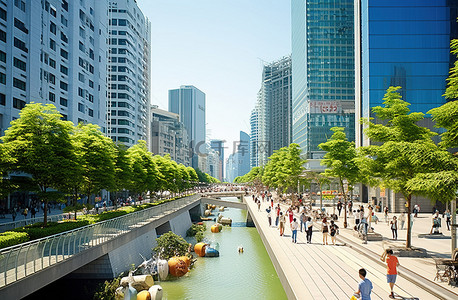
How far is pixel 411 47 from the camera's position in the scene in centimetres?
6278

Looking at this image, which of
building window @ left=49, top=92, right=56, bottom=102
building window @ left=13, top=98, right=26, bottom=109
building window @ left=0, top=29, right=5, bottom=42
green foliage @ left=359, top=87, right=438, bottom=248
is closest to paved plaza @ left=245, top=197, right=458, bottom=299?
green foliage @ left=359, top=87, right=438, bottom=248

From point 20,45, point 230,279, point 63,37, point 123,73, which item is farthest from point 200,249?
point 123,73

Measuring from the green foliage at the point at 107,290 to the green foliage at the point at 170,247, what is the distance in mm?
9750

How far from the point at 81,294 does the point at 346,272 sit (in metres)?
15.0

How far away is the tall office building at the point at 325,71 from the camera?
107m

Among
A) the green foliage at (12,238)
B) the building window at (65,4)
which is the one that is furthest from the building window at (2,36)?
the green foliage at (12,238)

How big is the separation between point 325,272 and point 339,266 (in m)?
1.67

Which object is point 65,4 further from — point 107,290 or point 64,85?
point 107,290

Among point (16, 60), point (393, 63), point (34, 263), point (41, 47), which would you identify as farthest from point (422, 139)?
point (41, 47)

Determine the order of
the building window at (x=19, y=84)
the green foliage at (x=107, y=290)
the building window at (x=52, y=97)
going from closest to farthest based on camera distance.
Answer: the green foliage at (x=107, y=290) < the building window at (x=19, y=84) < the building window at (x=52, y=97)

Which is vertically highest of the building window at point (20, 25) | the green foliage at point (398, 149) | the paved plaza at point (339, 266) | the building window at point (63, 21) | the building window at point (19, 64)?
the building window at point (63, 21)

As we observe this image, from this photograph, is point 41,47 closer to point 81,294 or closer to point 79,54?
point 79,54

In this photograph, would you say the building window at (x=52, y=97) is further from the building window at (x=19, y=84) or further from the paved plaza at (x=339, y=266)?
the paved plaza at (x=339, y=266)

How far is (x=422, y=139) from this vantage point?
23625mm
